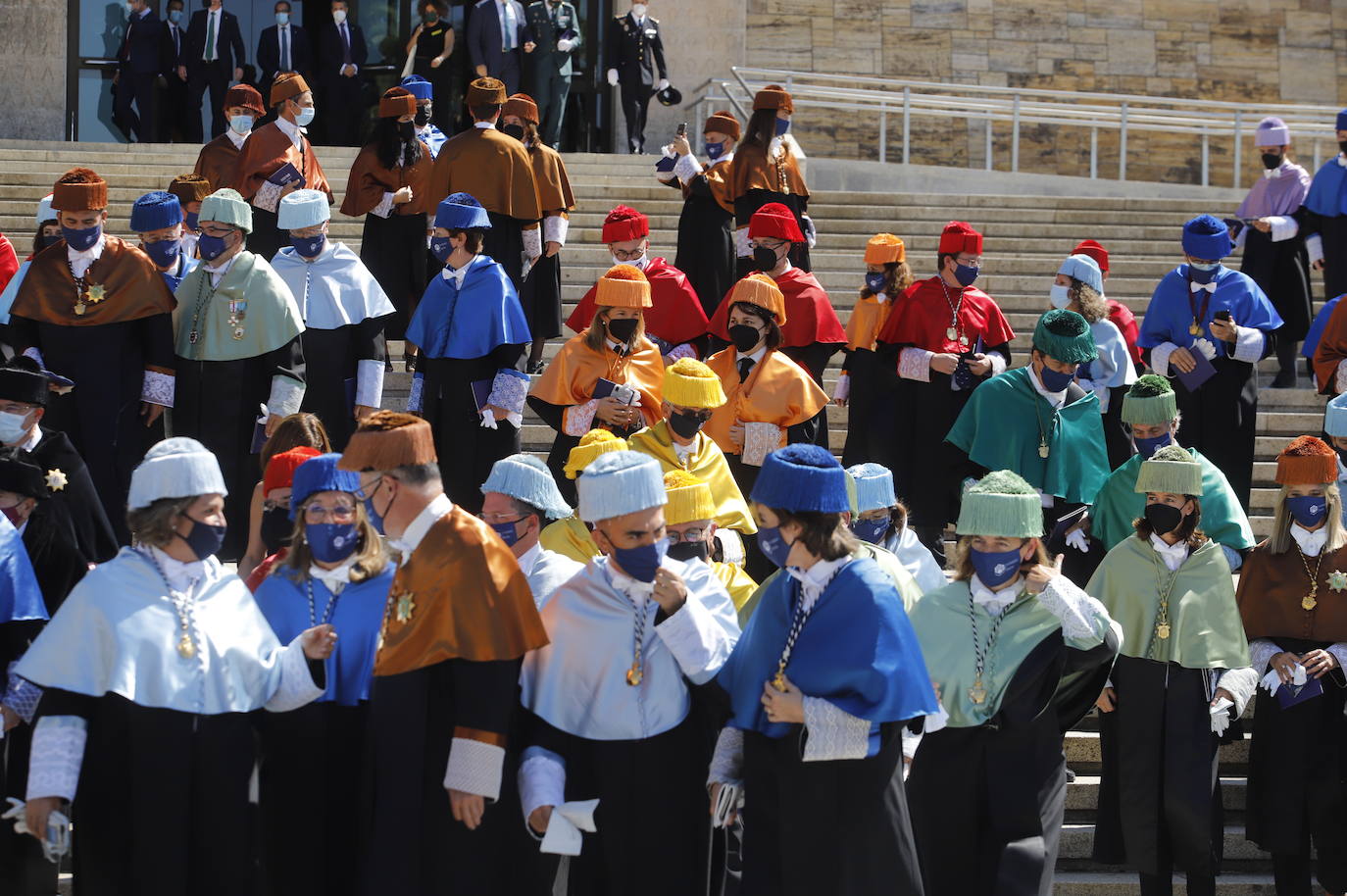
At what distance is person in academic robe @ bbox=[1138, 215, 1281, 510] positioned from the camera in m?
10.6

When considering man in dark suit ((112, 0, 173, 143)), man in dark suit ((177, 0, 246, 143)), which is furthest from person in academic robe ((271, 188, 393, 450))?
man in dark suit ((112, 0, 173, 143))

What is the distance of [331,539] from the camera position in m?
6.00

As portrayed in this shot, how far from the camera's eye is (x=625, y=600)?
5.81 meters

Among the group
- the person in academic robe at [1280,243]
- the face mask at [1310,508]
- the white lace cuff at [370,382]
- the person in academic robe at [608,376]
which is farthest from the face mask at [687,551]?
the person in academic robe at [1280,243]

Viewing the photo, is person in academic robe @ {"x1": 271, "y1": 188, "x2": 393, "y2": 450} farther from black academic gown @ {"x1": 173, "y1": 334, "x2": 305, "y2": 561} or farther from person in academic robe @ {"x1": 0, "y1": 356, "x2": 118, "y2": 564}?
person in academic robe @ {"x1": 0, "y1": 356, "x2": 118, "y2": 564}

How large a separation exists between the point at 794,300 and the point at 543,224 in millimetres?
1980

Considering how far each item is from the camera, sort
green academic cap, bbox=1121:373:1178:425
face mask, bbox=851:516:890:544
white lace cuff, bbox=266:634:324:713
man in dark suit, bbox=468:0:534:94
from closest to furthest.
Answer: white lace cuff, bbox=266:634:324:713
face mask, bbox=851:516:890:544
green academic cap, bbox=1121:373:1178:425
man in dark suit, bbox=468:0:534:94

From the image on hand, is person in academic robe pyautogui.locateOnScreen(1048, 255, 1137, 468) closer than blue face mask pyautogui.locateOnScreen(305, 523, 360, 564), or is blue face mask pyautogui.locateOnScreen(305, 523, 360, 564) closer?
blue face mask pyautogui.locateOnScreen(305, 523, 360, 564)

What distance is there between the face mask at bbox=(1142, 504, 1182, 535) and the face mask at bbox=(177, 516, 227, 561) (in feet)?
12.2

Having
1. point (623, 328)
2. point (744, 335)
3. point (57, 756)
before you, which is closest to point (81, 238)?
point (623, 328)

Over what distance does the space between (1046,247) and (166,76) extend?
8501mm

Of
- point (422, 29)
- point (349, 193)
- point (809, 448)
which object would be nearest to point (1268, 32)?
point (422, 29)

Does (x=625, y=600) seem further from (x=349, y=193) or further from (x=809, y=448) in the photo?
(x=349, y=193)

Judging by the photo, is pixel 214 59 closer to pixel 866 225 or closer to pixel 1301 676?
pixel 866 225
